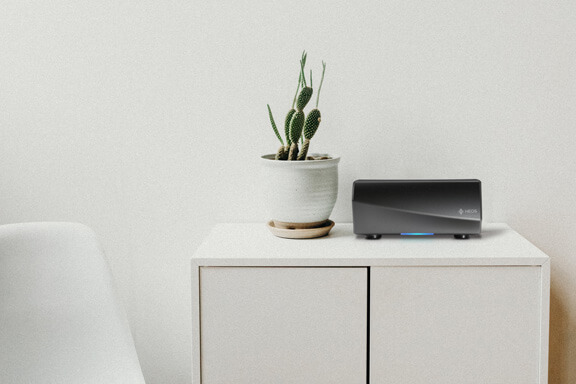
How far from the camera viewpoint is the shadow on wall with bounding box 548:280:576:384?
1892 millimetres

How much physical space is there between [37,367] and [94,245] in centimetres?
27

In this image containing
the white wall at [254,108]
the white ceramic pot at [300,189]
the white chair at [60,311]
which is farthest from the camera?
the white wall at [254,108]

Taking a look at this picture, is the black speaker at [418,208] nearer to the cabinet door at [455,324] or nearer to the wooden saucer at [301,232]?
the wooden saucer at [301,232]

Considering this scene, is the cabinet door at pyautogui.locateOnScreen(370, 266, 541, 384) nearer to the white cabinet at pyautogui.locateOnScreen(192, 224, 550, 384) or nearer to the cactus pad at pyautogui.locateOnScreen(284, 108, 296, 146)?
the white cabinet at pyautogui.locateOnScreen(192, 224, 550, 384)

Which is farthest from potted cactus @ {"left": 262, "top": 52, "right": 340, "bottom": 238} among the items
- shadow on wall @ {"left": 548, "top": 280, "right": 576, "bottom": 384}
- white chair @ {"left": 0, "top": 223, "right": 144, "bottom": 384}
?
shadow on wall @ {"left": 548, "top": 280, "right": 576, "bottom": 384}

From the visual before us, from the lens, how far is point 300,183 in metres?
1.64

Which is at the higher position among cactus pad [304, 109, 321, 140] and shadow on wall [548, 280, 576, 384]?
cactus pad [304, 109, 321, 140]

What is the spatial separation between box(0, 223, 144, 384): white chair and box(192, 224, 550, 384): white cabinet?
0.60 feet

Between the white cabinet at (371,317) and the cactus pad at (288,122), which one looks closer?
the white cabinet at (371,317)

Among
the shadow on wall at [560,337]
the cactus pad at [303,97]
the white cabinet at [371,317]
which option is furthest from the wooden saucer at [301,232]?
the shadow on wall at [560,337]

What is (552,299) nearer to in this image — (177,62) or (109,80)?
(177,62)

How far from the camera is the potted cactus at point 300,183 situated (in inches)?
64.4

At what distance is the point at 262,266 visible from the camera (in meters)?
1.50

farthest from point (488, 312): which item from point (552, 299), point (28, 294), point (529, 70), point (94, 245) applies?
point (28, 294)
